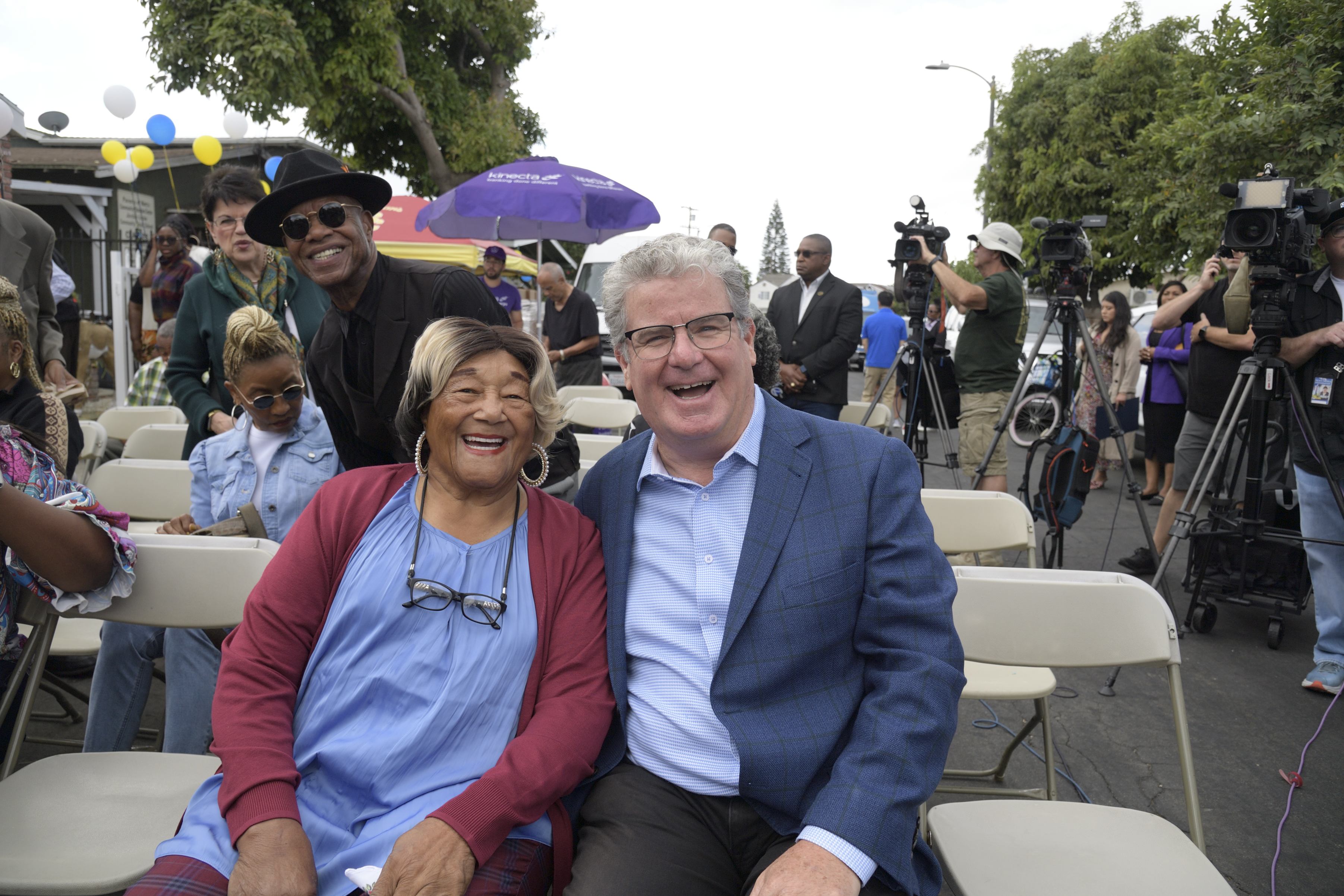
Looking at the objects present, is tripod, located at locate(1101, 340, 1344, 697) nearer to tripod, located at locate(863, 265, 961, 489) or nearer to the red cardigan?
tripod, located at locate(863, 265, 961, 489)

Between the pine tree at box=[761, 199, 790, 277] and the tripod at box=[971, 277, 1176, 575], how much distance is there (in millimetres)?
117586

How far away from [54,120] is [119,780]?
1354 centimetres

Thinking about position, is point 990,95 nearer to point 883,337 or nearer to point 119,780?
point 883,337

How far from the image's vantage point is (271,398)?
8.92ft

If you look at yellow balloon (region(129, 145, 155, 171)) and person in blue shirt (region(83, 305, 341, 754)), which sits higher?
yellow balloon (region(129, 145, 155, 171))

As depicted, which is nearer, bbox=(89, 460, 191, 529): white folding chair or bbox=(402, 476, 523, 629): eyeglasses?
bbox=(402, 476, 523, 629): eyeglasses

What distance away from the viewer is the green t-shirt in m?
5.47

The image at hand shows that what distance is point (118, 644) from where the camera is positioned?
8.41ft

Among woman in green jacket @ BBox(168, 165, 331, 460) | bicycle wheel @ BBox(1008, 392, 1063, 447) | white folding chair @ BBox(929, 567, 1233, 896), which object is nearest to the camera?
white folding chair @ BBox(929, 567, 1233, 896)

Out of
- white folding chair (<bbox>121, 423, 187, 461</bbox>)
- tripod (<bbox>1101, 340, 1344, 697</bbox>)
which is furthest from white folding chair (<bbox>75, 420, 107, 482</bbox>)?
A: tripod (<bbox>1101, 340, 1344, 697</bbox>)

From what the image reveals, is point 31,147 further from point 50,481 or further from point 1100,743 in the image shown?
point 1100,743

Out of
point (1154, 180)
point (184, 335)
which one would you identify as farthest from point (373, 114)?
point (184, 335)

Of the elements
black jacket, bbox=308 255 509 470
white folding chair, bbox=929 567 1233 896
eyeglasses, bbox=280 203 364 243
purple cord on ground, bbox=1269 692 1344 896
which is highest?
eyeglasses, bbox=280 203 364 243

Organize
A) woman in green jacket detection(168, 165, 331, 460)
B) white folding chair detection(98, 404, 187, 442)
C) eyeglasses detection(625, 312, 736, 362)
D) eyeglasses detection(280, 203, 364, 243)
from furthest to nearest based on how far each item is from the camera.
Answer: white folding chair detection(98, 404, 187, 442), woman in green jacket detection(168, 165, 331, 460), eyeglasses detection(280, 203, 364, 243), eyeglasses detection(625, 312, 736, 362)
